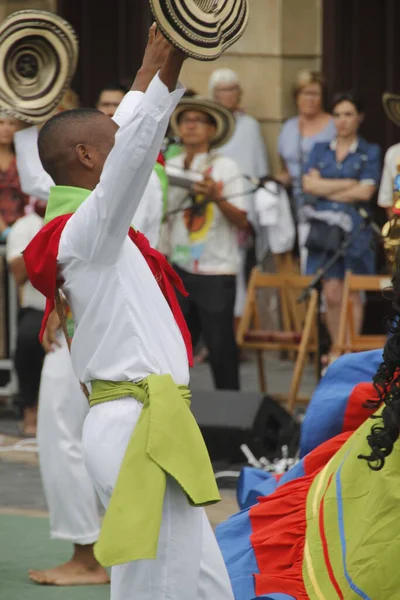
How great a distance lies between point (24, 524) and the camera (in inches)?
270

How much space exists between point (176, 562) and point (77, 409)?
80.1 inches

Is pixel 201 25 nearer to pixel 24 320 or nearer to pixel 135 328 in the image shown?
pixel 135 328

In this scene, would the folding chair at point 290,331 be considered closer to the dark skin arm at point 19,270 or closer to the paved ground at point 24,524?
the paved ground at point 24,524

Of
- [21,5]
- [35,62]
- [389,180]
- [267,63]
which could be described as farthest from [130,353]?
[21,5]

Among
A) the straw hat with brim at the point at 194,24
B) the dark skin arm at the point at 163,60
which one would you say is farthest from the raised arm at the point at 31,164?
the straw hat with brim at the point at 194,24

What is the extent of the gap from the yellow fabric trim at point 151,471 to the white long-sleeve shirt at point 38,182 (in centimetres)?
193

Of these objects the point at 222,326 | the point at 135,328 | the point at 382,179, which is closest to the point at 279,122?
the point at 382,179

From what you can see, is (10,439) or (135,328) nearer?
(135,328)

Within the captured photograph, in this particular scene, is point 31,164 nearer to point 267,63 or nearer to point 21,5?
point 267,63

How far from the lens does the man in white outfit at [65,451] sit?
19.1 ft

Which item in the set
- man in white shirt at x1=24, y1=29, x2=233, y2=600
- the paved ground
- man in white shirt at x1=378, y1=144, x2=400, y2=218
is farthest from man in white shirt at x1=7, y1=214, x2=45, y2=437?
man in white shirt at x1=24, y1=29, x2=233, y2=600

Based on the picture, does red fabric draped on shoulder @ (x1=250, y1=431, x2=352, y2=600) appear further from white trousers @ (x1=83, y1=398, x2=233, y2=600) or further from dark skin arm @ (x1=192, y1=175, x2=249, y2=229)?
dark skin arm @ (x1=192, y1=175, x2=249, y2=229)

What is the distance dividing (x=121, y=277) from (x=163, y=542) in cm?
71

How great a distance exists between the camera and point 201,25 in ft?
11.9
